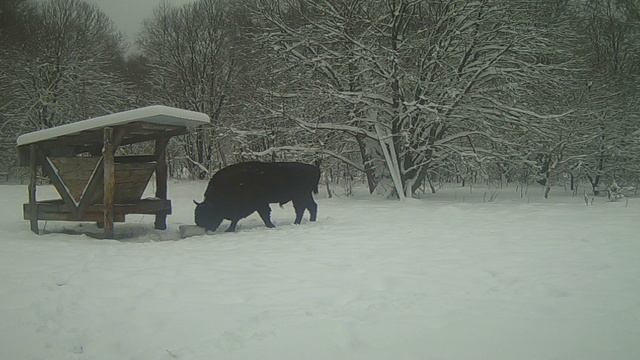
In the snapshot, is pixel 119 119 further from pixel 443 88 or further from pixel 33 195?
pixel 443 88

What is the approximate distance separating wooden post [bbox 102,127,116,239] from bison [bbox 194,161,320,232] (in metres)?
1.67

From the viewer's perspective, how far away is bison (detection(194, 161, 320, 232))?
1000cm

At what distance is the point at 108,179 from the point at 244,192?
8.72ft

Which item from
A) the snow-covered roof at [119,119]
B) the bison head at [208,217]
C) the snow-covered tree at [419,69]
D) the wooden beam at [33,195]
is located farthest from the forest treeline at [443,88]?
the wooden beam at [33,195]

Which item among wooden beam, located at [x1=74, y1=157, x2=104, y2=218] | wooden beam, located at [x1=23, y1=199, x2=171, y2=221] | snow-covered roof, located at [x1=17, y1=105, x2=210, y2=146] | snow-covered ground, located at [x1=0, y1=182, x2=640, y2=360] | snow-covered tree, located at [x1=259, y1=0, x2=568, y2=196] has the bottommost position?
snow-covered ground, located at [x1=0, y1=182, x2=640, y2=360]

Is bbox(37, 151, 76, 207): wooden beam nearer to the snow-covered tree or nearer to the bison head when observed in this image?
the bison head

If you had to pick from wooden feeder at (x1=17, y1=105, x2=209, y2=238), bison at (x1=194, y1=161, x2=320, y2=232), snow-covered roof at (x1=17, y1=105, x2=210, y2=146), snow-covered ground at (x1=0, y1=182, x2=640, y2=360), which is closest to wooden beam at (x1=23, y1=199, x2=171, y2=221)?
wooden feeder at (x1=17, y1=105, x2=209, y2=238)

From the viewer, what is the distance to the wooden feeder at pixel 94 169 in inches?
361

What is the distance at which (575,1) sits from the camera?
63.9 ft

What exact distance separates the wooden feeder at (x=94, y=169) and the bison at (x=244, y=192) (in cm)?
115

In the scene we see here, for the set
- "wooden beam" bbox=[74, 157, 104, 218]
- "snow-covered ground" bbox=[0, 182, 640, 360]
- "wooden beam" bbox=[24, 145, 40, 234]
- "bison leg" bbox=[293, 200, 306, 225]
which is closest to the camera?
"snow-covered ground" bbox=[0, 182, 640, 360]

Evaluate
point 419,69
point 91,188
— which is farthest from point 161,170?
point 419,69

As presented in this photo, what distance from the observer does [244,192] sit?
1002cm

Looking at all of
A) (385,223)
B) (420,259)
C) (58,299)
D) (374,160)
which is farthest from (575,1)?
(58,299)
